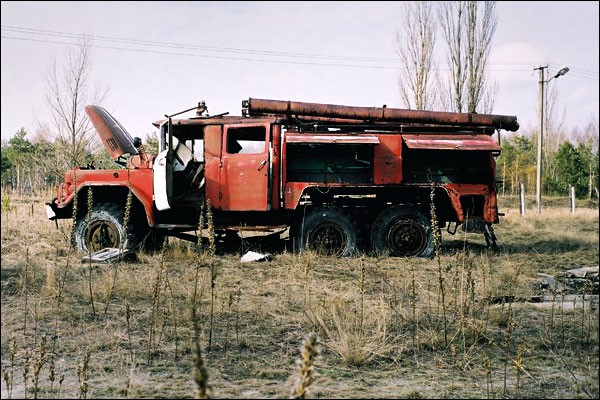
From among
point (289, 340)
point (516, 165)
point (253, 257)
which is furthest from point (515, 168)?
point (289, 340)

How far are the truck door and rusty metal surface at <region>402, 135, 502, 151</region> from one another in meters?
2.32

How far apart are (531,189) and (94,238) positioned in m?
30.2

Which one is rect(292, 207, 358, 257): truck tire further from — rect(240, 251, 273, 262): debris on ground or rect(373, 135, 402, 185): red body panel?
rect(373, 135, 402, 185): red body panel

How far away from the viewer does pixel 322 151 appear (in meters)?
8.43

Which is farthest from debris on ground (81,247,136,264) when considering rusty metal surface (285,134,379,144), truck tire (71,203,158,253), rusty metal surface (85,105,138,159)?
rusty metal surface (285,134,379,144)

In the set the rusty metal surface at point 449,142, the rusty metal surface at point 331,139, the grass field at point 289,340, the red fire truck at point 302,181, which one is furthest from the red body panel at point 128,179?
the rusty metal surface at point 449,142

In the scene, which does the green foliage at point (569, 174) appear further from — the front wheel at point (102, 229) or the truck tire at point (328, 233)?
the front wheel at point (102, 229)

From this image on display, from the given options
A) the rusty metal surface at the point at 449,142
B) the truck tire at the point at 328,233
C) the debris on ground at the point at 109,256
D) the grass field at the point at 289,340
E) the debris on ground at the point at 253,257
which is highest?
the rusty metal surface at the point at 449,142

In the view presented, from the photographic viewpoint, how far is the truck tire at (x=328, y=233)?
27.4 ft

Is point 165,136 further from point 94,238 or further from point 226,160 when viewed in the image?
point 94,238

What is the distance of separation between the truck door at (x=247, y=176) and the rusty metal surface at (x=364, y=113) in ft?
2.09

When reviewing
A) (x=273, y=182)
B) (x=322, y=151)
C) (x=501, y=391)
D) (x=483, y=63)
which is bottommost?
(x=501, y=391)

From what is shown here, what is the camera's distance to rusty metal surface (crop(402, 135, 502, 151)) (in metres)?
8.20

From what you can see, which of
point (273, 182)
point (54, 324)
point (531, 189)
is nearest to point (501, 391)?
point (54, 324)
